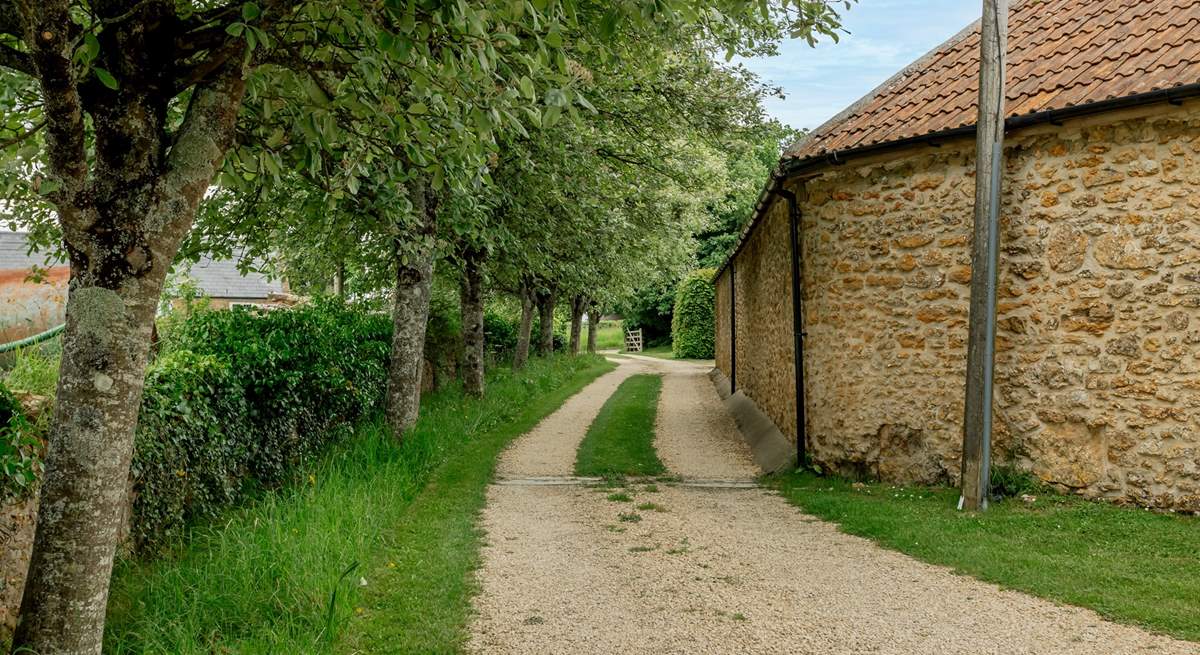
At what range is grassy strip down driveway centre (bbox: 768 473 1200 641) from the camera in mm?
4918

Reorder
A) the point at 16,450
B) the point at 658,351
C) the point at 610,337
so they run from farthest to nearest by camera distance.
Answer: the point at 610,337 → the point at 658,351 → the point at 16,450

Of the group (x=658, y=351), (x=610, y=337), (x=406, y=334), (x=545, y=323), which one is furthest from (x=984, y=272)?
(x=610, y=337)

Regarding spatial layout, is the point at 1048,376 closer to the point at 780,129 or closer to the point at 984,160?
the point at 984,160

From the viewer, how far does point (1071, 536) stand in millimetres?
6277

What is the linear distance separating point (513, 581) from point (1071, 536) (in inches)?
171

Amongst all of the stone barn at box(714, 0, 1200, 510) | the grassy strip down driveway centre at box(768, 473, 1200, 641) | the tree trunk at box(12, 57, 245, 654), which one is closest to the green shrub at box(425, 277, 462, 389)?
the stone barn at box(714, 0, 1200, 510)

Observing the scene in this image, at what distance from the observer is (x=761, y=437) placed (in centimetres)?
1208

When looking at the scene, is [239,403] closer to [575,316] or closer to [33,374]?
[33,374]

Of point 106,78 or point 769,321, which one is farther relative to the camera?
point 769,321

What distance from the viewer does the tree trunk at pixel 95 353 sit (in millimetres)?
3281

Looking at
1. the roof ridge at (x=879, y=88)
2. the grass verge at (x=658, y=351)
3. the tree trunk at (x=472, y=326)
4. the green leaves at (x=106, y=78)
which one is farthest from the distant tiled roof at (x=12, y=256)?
the green leaves at (x=106, y=78)

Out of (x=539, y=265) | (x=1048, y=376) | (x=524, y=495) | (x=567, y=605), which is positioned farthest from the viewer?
(x=539, y=265)

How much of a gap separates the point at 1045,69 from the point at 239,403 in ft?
26.8

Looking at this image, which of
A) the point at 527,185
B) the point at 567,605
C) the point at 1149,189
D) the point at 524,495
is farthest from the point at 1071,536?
the point at 527,185
